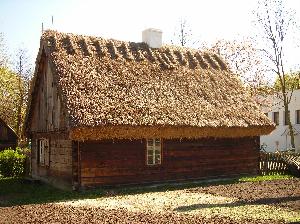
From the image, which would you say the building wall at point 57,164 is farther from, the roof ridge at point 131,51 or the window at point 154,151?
the roof ridge at point 131,51

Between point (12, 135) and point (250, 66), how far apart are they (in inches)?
1028

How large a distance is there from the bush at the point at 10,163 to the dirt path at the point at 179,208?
37.1 feet

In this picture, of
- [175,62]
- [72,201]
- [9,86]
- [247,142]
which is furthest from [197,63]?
[9,86]

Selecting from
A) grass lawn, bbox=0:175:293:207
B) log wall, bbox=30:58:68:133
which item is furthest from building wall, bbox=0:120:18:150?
grass lawn, bbox=0:175:293:207

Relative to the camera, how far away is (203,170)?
66.2ft

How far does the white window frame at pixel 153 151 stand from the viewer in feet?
61.3

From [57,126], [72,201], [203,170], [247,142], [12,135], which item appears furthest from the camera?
[12,135]

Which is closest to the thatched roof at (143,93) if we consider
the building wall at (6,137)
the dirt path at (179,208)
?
the dirt path at (179,208)

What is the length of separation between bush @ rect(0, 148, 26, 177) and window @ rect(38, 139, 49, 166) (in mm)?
2078

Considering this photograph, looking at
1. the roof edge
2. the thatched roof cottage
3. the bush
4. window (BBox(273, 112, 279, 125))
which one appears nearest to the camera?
the roof edge

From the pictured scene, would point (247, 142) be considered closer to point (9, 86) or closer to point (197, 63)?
point (197, 63)

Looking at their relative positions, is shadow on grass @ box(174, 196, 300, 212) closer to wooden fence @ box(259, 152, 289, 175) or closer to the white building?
wooden fence @ box(259, 152, 289, 175)

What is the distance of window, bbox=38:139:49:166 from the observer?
→ 2145 cm

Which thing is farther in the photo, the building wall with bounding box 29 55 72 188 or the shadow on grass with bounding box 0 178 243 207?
the building wall with bounding box 29 55 72 188
